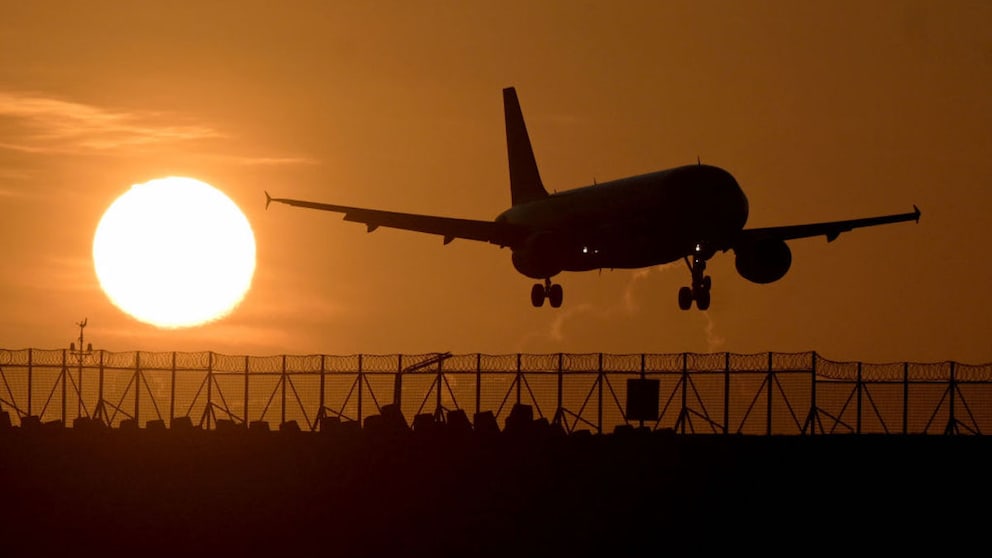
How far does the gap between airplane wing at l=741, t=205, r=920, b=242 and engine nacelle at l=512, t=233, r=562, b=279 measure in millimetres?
7245

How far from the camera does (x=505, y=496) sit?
51.0m

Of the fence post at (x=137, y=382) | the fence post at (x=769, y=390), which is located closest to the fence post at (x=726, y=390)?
the fence post at (x=769, y=390)

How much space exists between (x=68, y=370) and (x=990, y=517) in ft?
135

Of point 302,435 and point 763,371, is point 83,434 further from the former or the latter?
point 763,371

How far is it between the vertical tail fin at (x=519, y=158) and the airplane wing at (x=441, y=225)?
41.8 feet

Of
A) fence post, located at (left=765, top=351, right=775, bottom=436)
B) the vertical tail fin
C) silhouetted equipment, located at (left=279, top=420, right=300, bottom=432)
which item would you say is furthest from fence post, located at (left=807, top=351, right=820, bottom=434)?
the vertical tail fin

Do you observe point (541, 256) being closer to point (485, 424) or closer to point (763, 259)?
point (763, 259)

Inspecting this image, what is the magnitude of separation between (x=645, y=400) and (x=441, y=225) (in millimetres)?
18195

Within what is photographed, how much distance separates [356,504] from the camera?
5206 cm

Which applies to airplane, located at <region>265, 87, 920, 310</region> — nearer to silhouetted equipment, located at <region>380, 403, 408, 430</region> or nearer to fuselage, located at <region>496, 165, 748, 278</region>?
fuselage, located at <region>496, 165, 748, 278</region>

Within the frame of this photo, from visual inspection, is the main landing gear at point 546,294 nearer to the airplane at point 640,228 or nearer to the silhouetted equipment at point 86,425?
the airplane at point 640,228

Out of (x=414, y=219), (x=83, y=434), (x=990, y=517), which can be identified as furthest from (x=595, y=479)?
(x=414, y=219)

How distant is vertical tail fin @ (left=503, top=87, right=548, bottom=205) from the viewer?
320 feet

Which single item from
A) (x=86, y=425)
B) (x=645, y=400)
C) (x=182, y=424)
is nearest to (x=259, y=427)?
(x=182, y=424)
